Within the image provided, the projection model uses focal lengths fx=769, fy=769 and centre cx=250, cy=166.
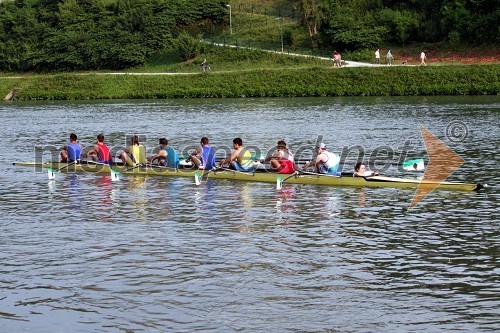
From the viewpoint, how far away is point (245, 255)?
64.1 feet

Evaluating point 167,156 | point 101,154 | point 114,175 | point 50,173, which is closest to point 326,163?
point 167,156

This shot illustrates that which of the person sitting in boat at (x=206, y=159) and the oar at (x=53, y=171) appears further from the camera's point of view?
the oar at (x=53, y=171)

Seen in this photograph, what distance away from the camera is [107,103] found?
80.7 meters

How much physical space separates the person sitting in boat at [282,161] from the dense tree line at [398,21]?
62308mm

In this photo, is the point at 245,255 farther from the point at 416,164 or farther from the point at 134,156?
the point at 134,156

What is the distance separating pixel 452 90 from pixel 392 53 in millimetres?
20046

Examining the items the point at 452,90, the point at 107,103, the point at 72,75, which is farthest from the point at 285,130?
the point at 72,75

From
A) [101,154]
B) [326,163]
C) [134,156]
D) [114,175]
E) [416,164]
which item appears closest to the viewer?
[326,163]

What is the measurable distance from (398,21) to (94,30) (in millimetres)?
43731

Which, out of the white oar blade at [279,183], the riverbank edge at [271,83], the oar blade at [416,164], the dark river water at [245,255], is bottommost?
the dark river water at [245,255]

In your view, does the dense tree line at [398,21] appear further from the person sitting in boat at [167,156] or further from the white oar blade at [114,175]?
the white oar blade at [114,175]

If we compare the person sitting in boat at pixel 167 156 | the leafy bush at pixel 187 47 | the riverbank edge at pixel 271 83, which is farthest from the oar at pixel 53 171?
the leafy bush at pixel 187 47

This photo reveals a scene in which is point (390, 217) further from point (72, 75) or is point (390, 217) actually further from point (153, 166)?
point (72, 75)

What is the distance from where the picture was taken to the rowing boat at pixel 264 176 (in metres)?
27.3
